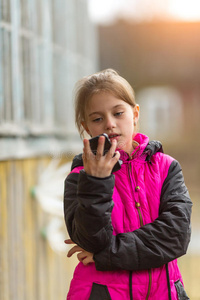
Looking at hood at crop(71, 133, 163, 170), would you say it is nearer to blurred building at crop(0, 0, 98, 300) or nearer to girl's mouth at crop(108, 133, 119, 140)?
girl's mouth at crop(108, 133, 119, 140)

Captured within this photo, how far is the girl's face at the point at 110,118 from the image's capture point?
2.25 m

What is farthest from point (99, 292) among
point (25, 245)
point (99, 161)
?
point (25, 245)


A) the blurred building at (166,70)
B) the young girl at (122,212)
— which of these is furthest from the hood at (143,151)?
the blurred building at (166,70)

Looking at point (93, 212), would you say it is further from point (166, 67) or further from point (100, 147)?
point (166, 67)

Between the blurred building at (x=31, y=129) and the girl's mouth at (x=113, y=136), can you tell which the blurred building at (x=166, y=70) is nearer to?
the blurred building at (x=31, y=129)

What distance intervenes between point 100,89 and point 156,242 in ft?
2.06

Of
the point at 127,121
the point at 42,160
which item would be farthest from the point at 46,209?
Result: the point at 127,121

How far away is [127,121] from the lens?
2.29 metres

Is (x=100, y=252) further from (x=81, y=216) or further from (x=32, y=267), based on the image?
(x=32, y=267)

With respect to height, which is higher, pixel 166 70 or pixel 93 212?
pixel 166 70

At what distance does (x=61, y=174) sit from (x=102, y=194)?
3.96 meters

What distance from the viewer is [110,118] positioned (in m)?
2.25

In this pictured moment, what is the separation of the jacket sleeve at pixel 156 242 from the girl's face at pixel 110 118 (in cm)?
27

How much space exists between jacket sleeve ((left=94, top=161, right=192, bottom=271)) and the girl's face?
0.27 meters
